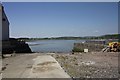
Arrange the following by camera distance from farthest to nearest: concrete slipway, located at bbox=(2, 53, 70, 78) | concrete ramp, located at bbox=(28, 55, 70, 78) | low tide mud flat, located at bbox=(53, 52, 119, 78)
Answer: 1. low tide mud flat, located at bbox=(53, 52, 119, 78)
2. concrete slipway, located at bbox=(2, 53, 70, 78)
3. concrete ramp, located at bbox=(28, 55, 70, 78)

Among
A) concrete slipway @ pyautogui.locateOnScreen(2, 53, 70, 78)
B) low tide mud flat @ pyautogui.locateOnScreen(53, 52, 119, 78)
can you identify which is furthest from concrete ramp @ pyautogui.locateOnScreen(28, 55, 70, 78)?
low tide mud flat @ pyautogui.locateOnScreen(53, 52, 119, 78)

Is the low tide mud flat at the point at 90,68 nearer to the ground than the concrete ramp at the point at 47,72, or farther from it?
nearer to the ground

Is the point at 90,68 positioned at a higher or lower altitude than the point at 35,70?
lower

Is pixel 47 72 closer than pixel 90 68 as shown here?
Yes

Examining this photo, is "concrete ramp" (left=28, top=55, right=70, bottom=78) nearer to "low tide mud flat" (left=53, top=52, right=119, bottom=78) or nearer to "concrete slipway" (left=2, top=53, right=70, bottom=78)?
"concrete slipway" (left=2, top=53, right=70, bottom=78)

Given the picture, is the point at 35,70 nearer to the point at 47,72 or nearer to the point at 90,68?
the point at 47,72

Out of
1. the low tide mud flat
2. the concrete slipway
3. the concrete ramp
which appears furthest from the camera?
the low tide mud flat

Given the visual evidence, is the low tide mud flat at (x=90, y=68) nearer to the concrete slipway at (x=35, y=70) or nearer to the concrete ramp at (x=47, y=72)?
the concrete ramp at (x=47, y=72)

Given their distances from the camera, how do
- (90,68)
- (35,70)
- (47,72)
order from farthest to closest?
(90,68), (35,70), (47,72)

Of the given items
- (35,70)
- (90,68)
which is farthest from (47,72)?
(90,68)

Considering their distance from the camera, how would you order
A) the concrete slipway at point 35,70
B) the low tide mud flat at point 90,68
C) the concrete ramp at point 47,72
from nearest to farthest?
the concrete ramp at point 47,72
the concrete slipway at point 35,70
the low tide mud flat at point 90,68

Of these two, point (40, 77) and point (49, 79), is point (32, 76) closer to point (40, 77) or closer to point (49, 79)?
point (40, 77)

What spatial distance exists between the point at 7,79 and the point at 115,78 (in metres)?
5.08

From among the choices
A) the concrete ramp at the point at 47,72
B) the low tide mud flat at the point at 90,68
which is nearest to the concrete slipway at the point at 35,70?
the concrete ramp at the point at 47,72
